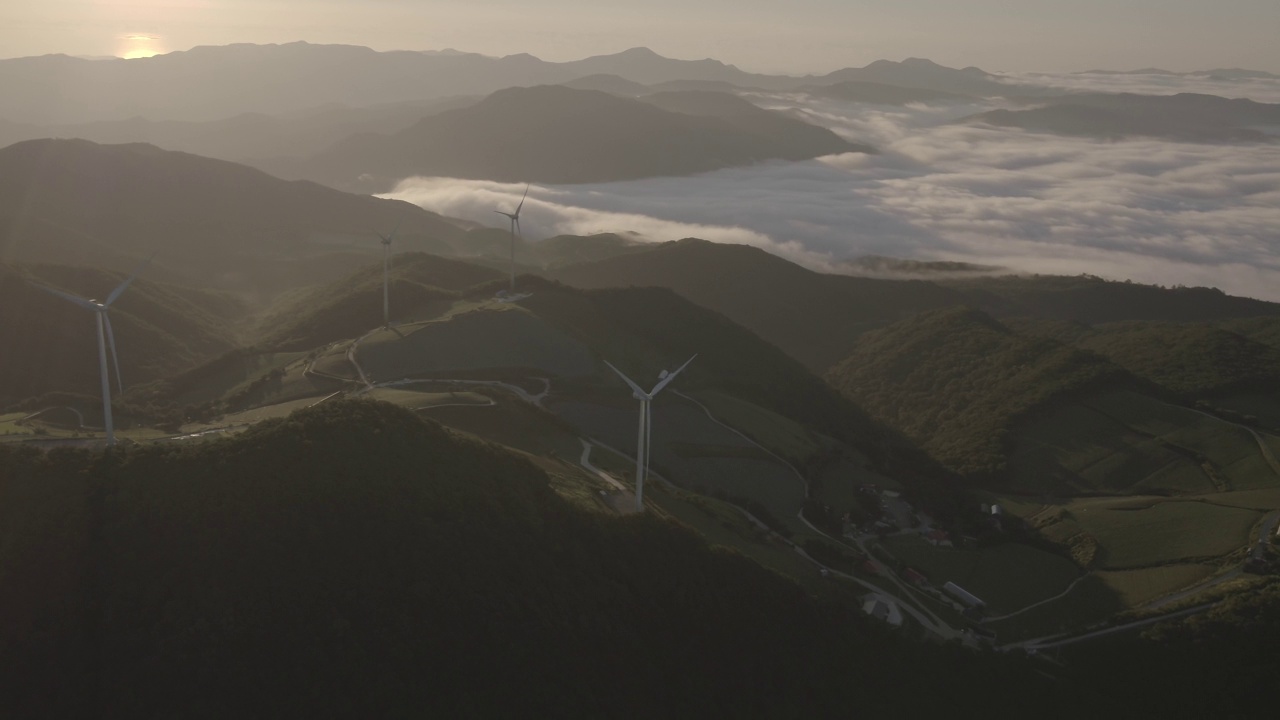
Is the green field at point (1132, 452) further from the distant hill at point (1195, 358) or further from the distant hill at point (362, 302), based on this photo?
the distant hill at point (362, 302)

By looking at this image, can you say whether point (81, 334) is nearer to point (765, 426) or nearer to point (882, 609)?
point (765, 426)

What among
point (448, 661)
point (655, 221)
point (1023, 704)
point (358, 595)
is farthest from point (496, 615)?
point (655, 221)

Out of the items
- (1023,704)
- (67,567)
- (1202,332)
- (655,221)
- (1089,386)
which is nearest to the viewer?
(67,567)

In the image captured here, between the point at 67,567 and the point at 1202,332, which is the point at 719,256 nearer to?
the point at 1202,332

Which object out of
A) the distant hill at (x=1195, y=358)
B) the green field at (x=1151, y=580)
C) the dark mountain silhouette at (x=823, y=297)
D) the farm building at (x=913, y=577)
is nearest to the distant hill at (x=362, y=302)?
the dark mountain silhouette at (x=823, y=297)

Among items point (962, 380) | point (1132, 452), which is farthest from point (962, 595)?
point (962, 380)
